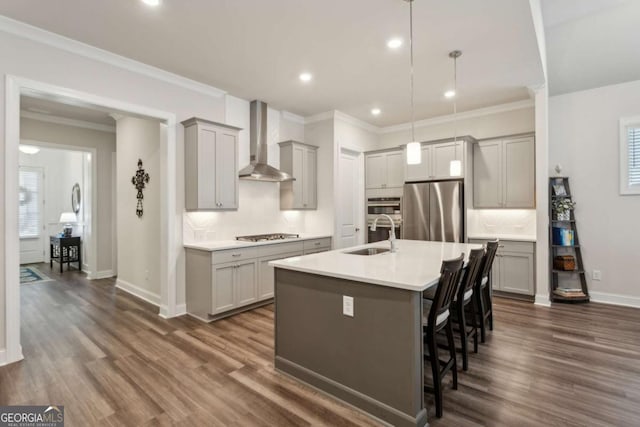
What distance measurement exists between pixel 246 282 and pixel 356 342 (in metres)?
2.31

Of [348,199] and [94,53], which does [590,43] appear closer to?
[348,199]

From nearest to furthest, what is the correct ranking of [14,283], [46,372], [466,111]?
[46,372] < [14,283] < [466,111]

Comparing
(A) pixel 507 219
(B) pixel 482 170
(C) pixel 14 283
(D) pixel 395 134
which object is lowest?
(C) pixel 14 283

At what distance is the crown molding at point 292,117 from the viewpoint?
5.44 m

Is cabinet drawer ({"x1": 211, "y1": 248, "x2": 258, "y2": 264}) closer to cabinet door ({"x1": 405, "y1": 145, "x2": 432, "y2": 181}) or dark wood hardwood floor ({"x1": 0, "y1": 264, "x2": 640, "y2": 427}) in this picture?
dark wood hardwood floor ({"x1": 0, "y1": 264, "x2": 640, "y2": 427})

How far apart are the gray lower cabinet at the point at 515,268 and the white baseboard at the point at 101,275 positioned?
22.2ft

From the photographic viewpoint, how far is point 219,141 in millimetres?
4195

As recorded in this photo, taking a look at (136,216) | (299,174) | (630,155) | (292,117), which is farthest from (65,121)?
(630,155)

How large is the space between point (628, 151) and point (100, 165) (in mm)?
8522

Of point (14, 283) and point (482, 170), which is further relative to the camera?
point (482, 170)

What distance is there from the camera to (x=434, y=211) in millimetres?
5051

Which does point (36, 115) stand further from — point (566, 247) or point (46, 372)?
point (566, 247)

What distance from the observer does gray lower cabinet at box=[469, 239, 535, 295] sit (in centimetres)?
448

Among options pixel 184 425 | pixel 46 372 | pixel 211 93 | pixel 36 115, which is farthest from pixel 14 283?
pixel 36 115
